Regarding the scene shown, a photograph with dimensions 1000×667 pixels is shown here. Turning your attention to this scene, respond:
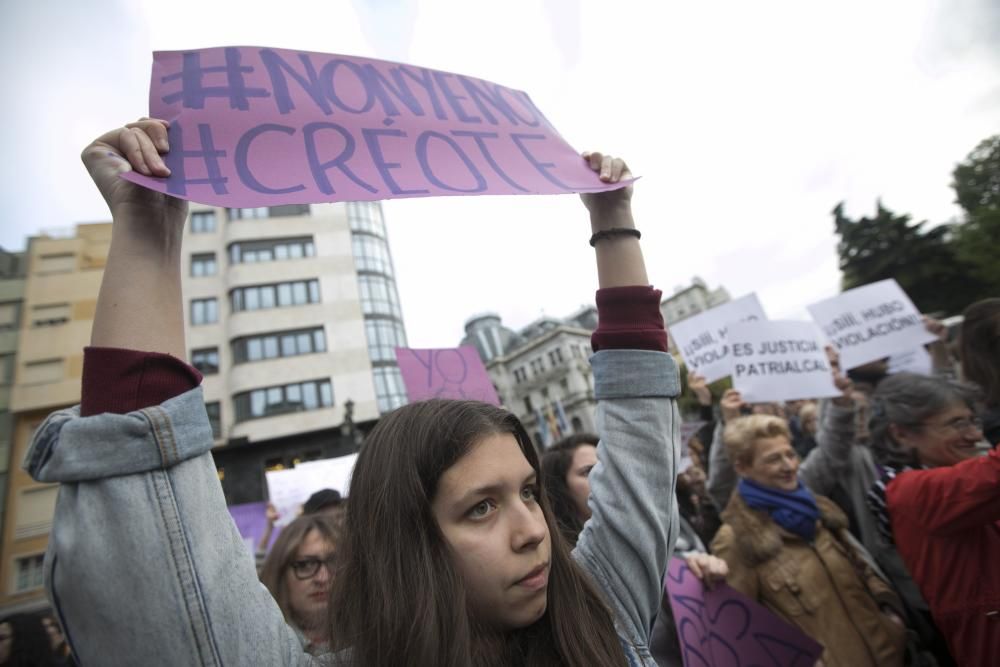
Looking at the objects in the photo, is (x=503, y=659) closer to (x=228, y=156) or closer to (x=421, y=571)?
(x=421, y=571)

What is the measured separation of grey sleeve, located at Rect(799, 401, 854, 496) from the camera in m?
3.30

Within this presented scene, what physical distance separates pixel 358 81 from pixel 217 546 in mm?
1519

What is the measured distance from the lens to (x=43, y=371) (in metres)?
21.2

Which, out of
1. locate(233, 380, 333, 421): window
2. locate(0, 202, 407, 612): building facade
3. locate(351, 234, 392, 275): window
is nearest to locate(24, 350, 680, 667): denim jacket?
locate(0, 202, 407, 612): building facade

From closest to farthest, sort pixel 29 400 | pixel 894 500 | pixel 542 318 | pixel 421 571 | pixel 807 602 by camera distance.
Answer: pixel 421 571, pixel 894 500, pixel 807 602, pixel 29 400, pixel 542 318

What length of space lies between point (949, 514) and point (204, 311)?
2839 cm

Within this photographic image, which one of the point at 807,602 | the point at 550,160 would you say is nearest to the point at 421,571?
the point at 550,160

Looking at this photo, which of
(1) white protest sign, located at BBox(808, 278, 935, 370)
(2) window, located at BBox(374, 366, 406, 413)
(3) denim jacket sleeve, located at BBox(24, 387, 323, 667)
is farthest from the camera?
(2) window, located at BBox(374, 366, 406, 413)

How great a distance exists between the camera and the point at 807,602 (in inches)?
95.8

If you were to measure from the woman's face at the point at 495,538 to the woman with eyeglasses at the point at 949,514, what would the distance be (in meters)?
1.88

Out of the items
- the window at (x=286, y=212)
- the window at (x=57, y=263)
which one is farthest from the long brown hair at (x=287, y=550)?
the window at (x=57, y=263)

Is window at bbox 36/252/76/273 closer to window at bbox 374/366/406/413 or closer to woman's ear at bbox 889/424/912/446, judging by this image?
window at bbox 374/366/406/413

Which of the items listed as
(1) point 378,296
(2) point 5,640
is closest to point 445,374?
(2) point 5,640

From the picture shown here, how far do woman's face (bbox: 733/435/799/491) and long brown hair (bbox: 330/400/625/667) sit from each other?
6.36ft
